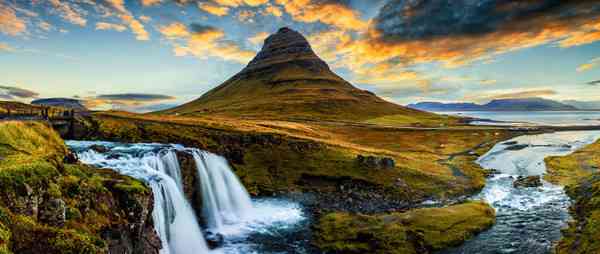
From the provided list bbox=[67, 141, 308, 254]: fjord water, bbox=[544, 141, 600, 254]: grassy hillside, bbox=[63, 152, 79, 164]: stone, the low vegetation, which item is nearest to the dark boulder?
bbox=[67, 141, 308, 254]: fjord water

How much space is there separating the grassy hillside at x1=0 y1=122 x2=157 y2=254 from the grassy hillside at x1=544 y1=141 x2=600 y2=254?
2883cm

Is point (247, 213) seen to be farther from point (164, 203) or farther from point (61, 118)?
point (61, 118)

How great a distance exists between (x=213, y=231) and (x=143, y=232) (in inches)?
488

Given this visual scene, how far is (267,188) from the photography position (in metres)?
45.2

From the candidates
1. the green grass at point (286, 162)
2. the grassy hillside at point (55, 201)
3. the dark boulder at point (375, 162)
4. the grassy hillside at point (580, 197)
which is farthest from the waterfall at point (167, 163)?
the grassy hillside at point (580, 197)

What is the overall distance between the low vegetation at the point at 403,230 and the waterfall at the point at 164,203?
10989 millimetres

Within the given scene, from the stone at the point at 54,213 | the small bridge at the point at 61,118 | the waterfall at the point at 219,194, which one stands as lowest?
the waterfall at the point at 219,194

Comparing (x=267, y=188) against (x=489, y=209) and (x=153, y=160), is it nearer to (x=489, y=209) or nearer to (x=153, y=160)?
(x=153, y=160)

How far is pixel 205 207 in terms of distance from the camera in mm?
35625

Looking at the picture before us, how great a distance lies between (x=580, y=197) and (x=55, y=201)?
48.6m

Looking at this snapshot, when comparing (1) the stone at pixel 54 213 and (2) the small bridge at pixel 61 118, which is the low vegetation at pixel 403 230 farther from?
(2) the small bridge at pixel 61 118

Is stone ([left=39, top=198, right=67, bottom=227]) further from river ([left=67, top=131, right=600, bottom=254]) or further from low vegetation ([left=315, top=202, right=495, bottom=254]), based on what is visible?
low vegetation ([left=315, top=202, right=495, bottom=254])

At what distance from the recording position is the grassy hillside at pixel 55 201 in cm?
1334

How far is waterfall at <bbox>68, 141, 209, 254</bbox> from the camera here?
25203mm
